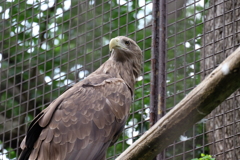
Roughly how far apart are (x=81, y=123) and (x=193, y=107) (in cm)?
165

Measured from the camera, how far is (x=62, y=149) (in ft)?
15.0

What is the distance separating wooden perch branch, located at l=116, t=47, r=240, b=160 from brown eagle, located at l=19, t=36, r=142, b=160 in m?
1.18

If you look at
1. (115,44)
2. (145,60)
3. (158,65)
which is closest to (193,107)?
(158,65)

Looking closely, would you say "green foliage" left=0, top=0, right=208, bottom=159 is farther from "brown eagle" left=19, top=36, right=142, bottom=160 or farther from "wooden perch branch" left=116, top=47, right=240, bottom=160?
"wooden perch branch" left=116, top=47, right=240, bottom=160

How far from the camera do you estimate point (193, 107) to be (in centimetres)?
320

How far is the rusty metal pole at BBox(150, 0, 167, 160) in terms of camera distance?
4805mm

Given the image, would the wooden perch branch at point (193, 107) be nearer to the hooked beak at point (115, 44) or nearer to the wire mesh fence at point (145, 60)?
the wire mesh fence at point (145, 60)

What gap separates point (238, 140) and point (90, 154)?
1.84 meters

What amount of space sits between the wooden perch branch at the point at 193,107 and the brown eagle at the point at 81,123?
1175 mm

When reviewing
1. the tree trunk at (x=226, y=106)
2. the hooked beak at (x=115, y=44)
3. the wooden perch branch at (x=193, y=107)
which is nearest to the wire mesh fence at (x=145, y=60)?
the tree trunk at (x=226, y=106)

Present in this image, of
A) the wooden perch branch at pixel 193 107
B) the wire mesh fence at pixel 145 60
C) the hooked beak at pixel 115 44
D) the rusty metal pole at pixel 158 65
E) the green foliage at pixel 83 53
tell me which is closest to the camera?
the wooden perch branch at pixel 193 107

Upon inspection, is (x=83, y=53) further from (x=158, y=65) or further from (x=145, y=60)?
(x=158, y=65)

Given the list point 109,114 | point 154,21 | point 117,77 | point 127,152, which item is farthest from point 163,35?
point 127,152

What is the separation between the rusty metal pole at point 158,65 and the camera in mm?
4805
